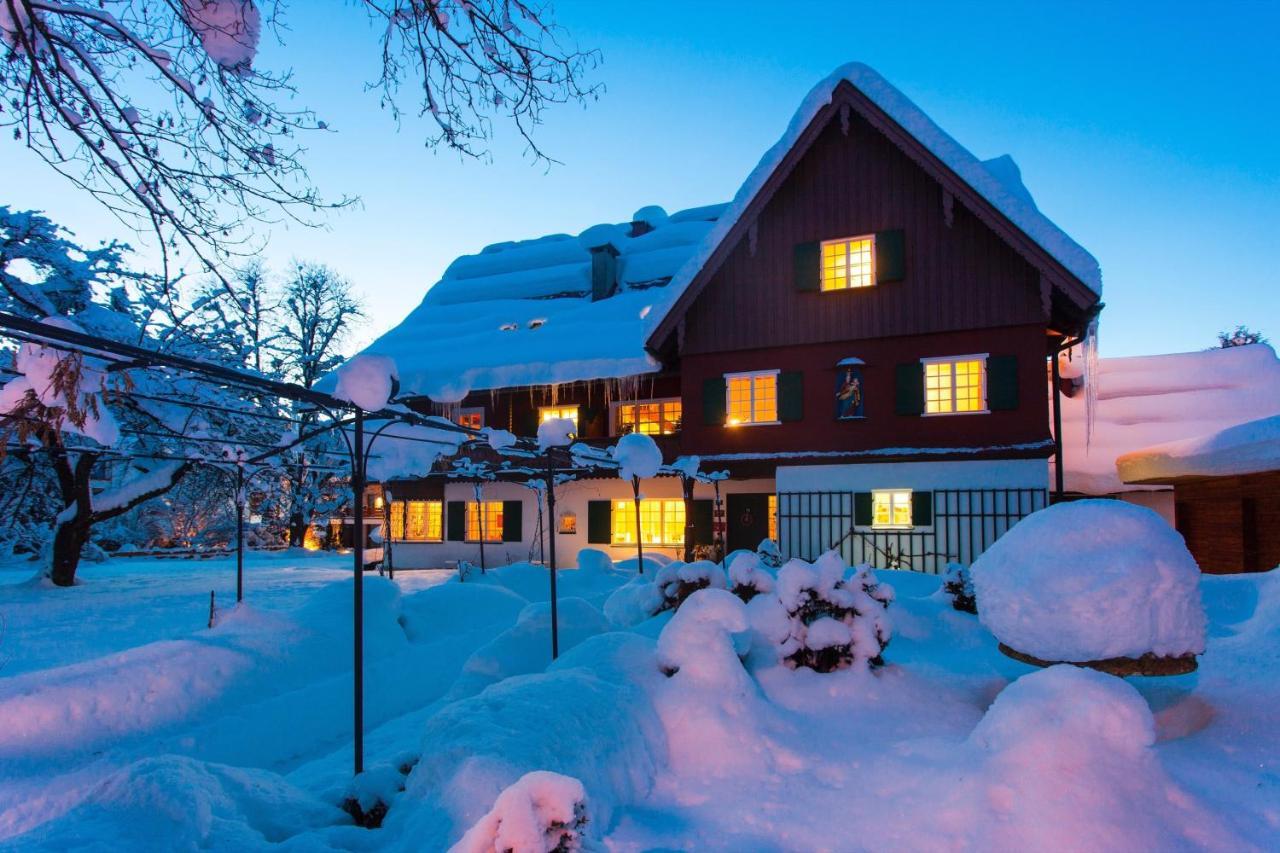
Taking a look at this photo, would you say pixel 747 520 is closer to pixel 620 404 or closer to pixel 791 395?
pixel 791 395

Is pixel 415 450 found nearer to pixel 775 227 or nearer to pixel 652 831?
pixel 652 831

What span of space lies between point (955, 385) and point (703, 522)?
807 centimetres

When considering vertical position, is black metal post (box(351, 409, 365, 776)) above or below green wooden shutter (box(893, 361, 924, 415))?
below

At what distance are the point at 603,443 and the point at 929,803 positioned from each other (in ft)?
56.5

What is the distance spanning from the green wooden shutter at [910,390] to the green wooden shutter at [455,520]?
1513 centimetres

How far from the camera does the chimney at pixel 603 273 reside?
83.7ft

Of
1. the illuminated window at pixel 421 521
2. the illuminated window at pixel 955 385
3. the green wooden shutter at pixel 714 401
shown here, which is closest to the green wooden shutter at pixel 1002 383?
the illuminated window at pixel 955 385

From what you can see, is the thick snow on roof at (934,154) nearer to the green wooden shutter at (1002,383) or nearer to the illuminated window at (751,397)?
the green wooden shutter at (1002,383)

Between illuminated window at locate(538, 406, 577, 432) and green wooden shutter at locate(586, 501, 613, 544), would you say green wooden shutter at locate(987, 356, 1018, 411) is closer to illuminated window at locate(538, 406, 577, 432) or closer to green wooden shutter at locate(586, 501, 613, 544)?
green wooden shutter at locate(586, 501, 613, 544)

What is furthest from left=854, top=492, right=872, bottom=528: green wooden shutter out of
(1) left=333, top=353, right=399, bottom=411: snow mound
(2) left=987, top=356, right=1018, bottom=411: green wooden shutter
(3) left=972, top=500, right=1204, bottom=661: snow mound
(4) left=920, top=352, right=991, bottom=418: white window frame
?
(1) left=333, top=353, right=399, bottom=411: snow mound

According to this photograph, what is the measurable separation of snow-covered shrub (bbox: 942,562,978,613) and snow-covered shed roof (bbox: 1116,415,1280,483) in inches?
203

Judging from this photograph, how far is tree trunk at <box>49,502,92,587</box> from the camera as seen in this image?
58.7ft

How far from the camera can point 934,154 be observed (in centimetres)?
1562

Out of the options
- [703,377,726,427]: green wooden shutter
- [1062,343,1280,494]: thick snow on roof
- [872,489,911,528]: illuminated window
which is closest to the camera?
[872,489,911,528]: illuminated window
